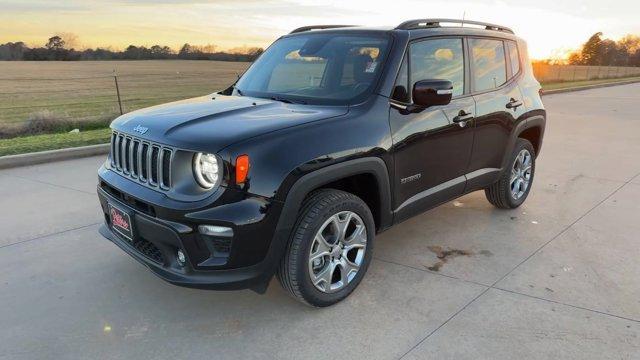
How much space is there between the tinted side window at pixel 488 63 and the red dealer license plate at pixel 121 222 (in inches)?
118

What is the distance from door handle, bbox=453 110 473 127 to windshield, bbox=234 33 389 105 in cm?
86

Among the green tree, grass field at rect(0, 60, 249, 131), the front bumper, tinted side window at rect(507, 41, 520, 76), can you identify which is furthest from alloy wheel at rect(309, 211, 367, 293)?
the green tree

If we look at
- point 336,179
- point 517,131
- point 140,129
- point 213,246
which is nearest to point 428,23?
point 517,131

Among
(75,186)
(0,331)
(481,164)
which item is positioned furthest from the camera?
(75,186)

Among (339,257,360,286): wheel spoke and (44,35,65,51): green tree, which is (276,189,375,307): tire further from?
(44,35,65,51): green tree

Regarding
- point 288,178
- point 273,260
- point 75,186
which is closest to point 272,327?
point 273,260

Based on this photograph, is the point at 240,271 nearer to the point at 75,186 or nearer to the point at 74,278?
the point at 74,278

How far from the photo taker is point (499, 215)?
525 cm

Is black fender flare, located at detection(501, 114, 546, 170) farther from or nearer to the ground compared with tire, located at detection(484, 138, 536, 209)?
farther from the ground

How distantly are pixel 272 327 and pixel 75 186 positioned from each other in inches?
163

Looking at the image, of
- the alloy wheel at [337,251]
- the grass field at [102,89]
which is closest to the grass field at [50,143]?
the alloy wheel at [337,251]

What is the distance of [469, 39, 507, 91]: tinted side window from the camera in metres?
4.39

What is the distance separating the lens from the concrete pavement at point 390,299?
2.93 meters

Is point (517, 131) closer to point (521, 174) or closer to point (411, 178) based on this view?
point (521, 174)
